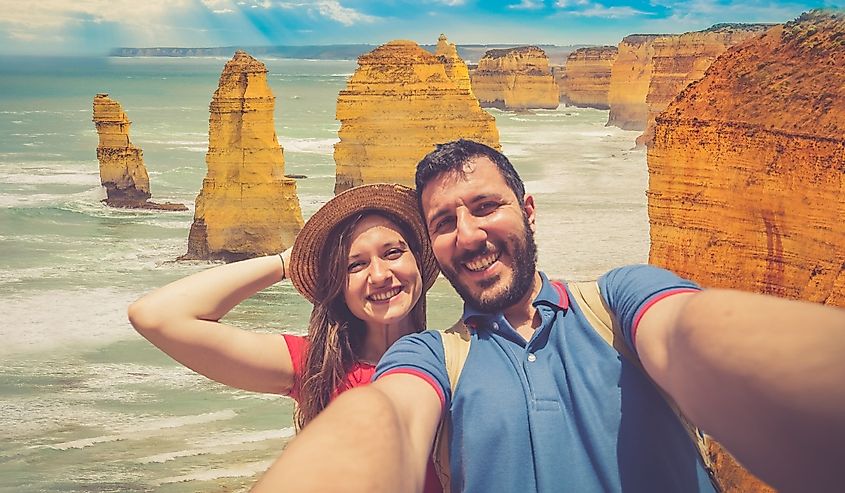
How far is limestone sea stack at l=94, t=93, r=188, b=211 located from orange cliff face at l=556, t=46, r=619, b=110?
50.5m

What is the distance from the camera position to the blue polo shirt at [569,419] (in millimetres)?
1462

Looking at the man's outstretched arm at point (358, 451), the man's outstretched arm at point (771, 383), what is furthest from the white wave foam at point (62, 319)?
the man's outstretched arm at point (771, 383)

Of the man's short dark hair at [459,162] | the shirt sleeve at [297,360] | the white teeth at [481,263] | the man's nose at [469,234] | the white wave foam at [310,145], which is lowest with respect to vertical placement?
the white wave foam at [310,145]

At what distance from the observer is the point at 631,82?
56938mm

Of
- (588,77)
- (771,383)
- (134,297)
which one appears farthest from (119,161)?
(588,77)

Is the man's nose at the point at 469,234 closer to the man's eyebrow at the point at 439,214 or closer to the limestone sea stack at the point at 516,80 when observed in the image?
the man's eyebrow at the point at 439,214

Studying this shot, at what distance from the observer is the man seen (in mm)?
809

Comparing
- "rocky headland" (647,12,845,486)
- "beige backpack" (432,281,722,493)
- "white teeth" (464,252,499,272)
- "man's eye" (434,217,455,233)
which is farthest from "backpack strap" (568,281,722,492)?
"rocky headland" (647,12,845,486)

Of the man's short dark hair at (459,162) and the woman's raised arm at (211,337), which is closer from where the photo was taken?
the man's short dark hair at (459,162)

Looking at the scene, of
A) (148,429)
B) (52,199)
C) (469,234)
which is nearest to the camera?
(469,234)

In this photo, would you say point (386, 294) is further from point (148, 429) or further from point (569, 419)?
point (148, 429)

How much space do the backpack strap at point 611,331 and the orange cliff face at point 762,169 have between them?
147 inches

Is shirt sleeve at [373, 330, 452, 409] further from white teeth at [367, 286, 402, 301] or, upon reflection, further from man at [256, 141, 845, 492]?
white teeth at [367, 286, 402, 301]

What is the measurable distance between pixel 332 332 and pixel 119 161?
88.0 ft
